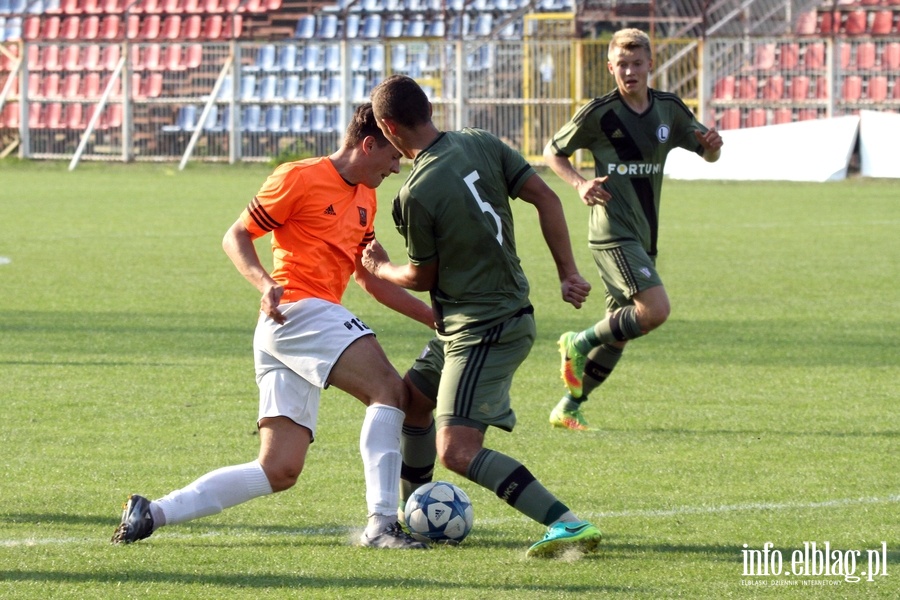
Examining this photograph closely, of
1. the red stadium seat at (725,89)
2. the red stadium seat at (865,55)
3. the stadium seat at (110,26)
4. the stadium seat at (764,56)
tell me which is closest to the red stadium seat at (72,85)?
the stadium seat at (110,26)

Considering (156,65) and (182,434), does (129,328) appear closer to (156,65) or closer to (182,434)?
(182,434)

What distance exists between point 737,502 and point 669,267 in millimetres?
9190

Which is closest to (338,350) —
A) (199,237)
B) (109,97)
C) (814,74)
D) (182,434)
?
(182,434)

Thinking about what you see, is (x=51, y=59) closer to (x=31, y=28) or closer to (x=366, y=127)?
(x=31, y=28)

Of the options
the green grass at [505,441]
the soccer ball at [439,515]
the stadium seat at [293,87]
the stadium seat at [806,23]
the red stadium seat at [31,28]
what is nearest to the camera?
the green grass at [505,441]

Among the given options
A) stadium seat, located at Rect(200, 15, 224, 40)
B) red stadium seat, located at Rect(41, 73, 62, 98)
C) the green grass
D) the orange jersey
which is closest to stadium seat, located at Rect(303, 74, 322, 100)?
→ stadium seat, located at Rect(200, 15, 224, 40)

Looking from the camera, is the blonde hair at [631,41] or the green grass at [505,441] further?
the blonde hair at [631,41]

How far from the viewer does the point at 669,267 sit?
14.6m

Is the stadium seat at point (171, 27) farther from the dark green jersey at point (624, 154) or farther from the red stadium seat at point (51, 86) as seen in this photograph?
the dark green jersey at point (624, 154)

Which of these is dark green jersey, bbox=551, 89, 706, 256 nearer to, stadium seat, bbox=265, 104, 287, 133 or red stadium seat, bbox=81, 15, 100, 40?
stadium seat, bbox=265, 104, 287, 133

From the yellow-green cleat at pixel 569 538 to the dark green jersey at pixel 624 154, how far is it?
9.70 ft

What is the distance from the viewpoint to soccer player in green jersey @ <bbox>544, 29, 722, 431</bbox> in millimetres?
7281

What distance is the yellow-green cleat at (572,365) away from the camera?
7254 millimetres

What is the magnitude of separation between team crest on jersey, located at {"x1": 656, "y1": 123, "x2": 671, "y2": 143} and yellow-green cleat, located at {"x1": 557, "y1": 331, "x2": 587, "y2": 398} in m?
1.16
